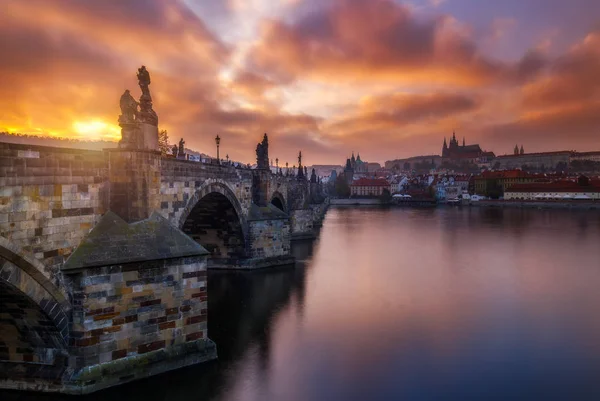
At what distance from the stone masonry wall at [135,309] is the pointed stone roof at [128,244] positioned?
0.20 meters

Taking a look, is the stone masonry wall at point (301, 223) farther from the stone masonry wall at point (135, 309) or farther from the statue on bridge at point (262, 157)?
the stone masonry wall at point (135, 309)

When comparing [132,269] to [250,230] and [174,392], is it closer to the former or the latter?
[174,392]

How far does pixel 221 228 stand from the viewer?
2788cm

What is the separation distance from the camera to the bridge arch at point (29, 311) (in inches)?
393

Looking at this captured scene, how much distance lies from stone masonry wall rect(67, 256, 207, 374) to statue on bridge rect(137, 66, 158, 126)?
15.4 feet

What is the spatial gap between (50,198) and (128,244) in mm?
2289

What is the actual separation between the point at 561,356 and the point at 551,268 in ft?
63.0

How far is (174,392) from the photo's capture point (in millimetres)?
11812

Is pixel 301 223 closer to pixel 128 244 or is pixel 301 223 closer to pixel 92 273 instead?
pixel 128 244

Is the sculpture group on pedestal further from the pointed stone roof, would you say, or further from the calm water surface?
the calm water surface

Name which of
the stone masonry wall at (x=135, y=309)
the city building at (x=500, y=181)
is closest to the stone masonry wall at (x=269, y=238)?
the stone masonry wall at (x=135, y=309)

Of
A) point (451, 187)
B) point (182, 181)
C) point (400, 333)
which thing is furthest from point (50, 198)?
point (451, 187)

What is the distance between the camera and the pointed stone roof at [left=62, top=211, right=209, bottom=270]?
11414 mm

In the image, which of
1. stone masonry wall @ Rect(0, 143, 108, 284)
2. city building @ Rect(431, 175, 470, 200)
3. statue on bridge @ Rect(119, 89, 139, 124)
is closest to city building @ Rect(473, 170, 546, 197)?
city building @ Rect(431, 175, 470, 200)
